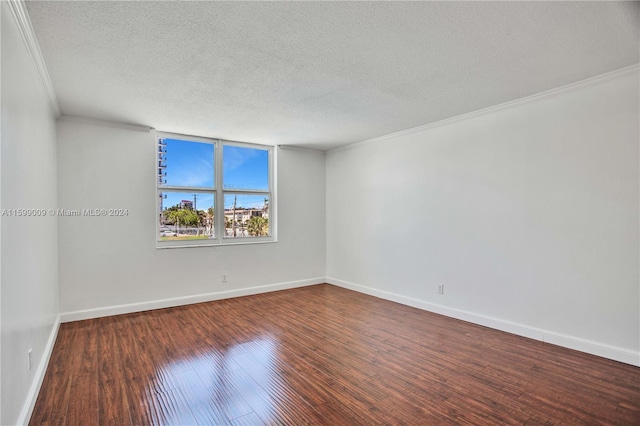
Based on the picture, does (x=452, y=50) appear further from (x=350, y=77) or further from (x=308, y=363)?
(x=308, y=363)

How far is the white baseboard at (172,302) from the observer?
3.96 m

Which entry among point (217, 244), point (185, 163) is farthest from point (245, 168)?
point (217, 244)

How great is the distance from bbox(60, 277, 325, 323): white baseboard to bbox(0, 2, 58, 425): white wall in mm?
950

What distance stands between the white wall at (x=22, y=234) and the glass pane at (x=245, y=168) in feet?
8.14

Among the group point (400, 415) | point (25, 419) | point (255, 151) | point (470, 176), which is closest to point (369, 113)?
point (470, 176)

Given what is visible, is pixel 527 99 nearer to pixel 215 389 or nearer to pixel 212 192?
pixel 215 389

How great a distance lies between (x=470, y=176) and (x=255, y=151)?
3.46m

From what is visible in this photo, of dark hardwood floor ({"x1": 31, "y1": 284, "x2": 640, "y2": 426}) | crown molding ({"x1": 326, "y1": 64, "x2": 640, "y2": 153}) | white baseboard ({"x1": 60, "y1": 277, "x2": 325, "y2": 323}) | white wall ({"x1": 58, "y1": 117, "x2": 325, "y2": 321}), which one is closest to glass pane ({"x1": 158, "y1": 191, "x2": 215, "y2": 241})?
white wall ({"x1": 58, "y1": 117, "x2": 325, "y2": 321})

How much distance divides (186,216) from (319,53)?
3414 mm

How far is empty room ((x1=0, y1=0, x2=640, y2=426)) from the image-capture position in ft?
6.71

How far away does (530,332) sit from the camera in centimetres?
333

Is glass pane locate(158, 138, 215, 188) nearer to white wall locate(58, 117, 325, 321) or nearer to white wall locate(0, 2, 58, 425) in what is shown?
white wall locate(58, 117, 325, 321)
